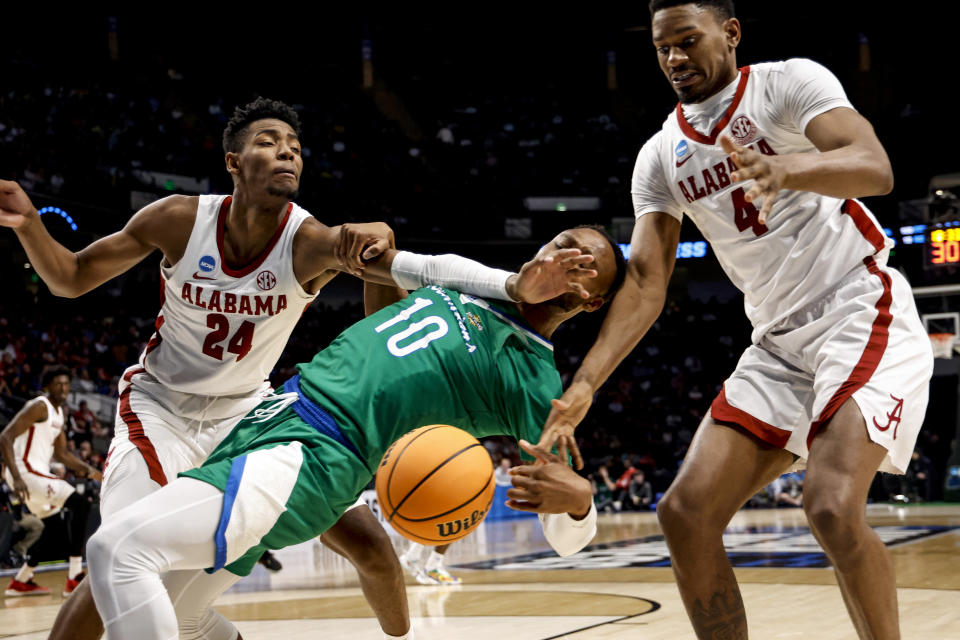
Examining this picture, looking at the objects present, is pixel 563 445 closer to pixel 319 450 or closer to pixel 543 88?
pixel 319 450

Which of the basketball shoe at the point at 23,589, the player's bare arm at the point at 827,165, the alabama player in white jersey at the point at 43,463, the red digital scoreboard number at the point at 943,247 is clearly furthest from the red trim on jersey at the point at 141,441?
the red digital scoreboard number at the point at 943,247

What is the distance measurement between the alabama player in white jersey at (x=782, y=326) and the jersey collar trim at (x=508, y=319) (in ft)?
0.53

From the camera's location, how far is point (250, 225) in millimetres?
4301

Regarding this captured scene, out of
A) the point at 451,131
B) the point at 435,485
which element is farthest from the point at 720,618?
the point at 451,131

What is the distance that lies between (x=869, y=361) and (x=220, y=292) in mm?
2513

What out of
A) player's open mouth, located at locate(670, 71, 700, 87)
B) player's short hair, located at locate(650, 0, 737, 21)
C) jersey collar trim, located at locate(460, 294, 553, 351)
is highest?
player's short hair, located at locate(650, 0, 737, 21)

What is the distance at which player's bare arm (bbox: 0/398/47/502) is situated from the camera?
9.00 meters

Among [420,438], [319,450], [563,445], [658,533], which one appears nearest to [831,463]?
[563,445]

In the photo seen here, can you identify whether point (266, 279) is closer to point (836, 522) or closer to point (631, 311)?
point (631, 311)

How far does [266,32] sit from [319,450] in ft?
89.6

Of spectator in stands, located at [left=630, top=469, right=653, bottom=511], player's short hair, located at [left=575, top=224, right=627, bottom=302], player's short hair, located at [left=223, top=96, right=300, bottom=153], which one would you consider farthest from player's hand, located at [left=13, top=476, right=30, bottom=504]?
spectator in stands, located at [left=630, top=469, right=653, bottom=511]

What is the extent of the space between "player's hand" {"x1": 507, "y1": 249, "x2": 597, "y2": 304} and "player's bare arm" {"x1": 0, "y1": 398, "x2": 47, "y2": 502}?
23.6 ft

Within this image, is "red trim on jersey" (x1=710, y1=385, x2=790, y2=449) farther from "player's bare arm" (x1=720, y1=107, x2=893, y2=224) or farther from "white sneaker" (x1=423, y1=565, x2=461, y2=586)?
"white sneaker" (x1=423, y1=565, x2=461, y2=586)

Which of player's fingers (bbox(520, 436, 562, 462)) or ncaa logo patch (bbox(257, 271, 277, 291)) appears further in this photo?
ncaa logo patch (bbox(257, 271, 277, 291))
